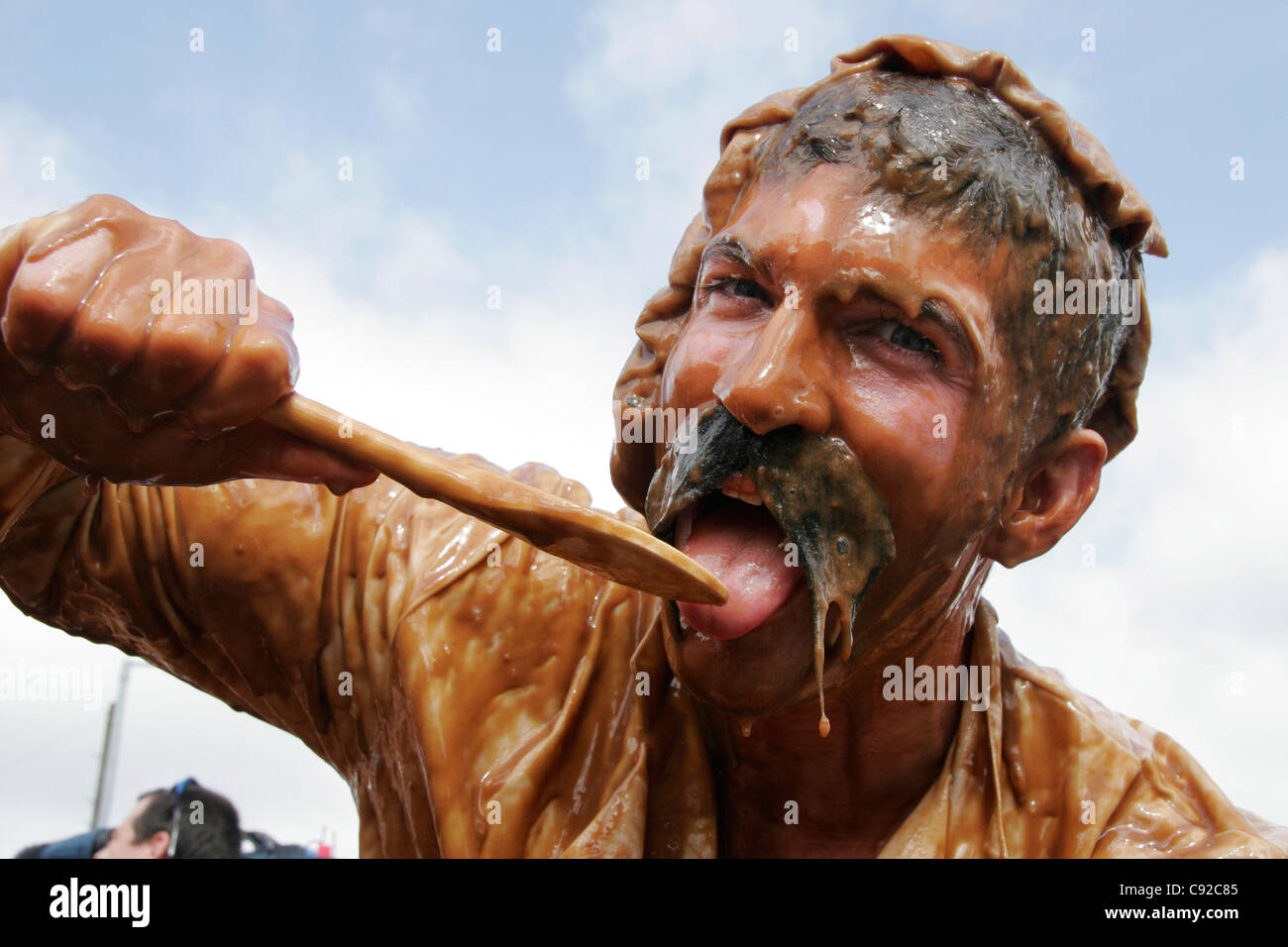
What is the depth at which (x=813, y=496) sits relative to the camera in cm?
227

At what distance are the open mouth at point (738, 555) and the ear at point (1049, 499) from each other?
577 mm

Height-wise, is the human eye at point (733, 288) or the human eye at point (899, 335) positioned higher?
the human eye at point (733, 288)

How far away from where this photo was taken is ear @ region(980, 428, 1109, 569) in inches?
105

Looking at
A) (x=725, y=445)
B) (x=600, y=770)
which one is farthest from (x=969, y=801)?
(x=725, y=445)

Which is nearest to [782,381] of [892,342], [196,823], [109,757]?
[892,342]

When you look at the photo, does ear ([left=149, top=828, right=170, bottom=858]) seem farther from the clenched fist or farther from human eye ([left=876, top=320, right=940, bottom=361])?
human eye ([left=876, top=320, right=940, bottom=361])

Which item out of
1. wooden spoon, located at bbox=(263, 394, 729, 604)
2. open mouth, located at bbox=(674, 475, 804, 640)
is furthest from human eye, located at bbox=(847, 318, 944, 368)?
wooden spoon, located at bbox=(263, 394, 729, 604)

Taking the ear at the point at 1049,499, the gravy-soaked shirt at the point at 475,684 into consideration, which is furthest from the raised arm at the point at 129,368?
the ear at the point at 1049,499

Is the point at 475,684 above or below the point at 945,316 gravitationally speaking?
below

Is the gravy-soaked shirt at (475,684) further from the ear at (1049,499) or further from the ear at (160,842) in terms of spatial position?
the ear at (160,842)

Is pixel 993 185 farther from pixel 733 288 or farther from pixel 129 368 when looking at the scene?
pixel 129 368

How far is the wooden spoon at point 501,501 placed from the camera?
1778mm

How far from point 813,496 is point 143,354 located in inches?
44.6

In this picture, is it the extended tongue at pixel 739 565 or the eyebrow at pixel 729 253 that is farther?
the eyebrow at pixel 729 253
